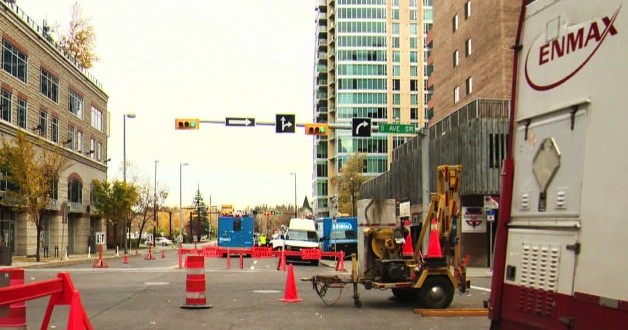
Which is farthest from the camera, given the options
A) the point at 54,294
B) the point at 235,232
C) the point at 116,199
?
the point at 116,199

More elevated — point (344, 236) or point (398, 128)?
point (398, 128)

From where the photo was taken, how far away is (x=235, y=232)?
4297 cm

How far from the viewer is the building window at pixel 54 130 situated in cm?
4817

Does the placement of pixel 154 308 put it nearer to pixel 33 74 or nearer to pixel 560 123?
pixel 560 123

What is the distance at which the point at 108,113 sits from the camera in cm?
6806

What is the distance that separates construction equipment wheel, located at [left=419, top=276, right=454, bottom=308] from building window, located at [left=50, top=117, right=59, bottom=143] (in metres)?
41.2

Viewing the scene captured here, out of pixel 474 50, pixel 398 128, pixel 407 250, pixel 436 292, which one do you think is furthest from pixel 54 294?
pixel 474 50

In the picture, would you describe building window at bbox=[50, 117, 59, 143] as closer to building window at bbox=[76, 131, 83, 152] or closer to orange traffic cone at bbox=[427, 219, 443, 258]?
building window at bbox=[76, 131, 83, 152]

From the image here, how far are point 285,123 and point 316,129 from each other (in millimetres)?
1322

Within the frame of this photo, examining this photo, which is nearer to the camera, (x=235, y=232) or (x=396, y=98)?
(x=235, y=232)

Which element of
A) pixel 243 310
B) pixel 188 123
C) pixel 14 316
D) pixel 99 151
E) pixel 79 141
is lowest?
pixel 243 310

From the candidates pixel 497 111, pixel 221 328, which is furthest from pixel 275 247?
pixel 221 328

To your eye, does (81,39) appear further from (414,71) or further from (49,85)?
(414,71)

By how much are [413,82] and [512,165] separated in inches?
4867
